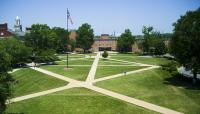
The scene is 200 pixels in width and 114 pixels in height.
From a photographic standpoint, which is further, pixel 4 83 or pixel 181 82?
pixel 181 82

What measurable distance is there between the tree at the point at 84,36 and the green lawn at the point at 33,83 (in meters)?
51.1

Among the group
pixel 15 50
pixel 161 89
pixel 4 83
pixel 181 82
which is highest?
pixel 15 50

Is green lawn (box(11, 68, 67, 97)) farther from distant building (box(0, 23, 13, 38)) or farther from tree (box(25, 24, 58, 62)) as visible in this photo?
distant building (box(0, 23, 13, 38))

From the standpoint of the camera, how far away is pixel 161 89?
33.1m

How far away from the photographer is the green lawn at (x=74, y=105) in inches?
966

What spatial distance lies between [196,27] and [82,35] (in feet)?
220

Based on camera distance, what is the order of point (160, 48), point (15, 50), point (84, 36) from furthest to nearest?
point (84, 36)
point (160, 48)
point (15, 50)

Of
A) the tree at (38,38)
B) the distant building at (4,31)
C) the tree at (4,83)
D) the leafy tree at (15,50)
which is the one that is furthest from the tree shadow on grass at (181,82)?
the distant building at (4,31)

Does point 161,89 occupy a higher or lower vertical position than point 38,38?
lower

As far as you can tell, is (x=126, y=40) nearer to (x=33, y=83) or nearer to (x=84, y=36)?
(x=84, y=36)

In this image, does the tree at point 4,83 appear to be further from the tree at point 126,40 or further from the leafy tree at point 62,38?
the tree at point 126,40

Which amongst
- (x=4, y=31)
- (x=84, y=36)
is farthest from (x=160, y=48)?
(x=4, y=31)

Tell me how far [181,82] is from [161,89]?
21.1ft

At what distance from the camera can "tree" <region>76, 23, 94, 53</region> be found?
323 feet
